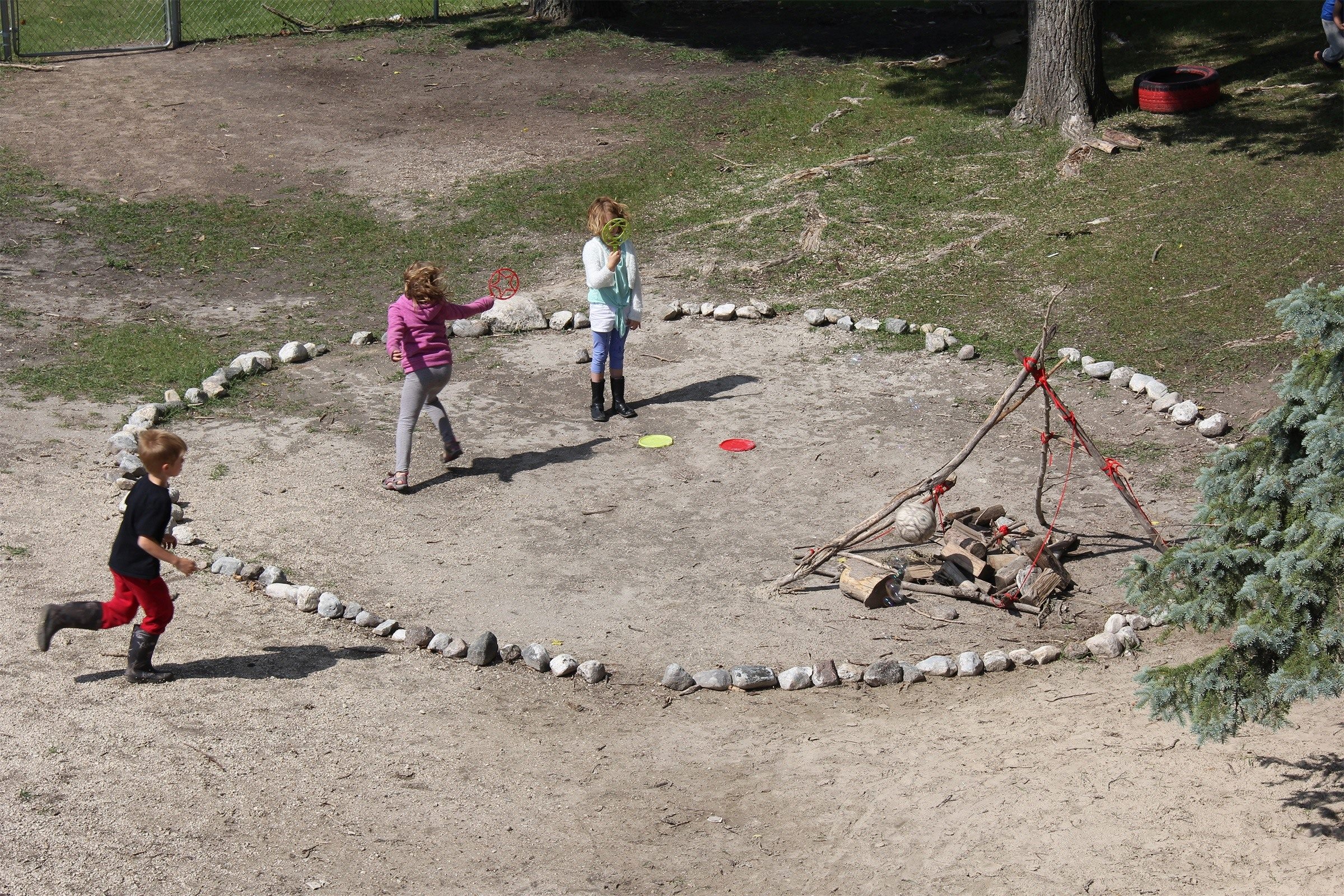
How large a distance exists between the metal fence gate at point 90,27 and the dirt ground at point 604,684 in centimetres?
921

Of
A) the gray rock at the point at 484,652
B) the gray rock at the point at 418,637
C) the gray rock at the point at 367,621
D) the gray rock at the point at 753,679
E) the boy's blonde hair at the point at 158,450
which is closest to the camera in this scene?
the boy's blonde hair at the point at 158,450

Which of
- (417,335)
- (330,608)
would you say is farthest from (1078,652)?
(417,335)

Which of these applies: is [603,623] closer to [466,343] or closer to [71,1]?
[466,343]

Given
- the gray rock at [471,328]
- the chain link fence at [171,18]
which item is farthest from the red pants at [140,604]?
the chain link fence at [171,18]

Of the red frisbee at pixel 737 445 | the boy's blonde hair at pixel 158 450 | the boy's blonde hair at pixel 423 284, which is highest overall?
the boy's blonde hair at pixel 423 284

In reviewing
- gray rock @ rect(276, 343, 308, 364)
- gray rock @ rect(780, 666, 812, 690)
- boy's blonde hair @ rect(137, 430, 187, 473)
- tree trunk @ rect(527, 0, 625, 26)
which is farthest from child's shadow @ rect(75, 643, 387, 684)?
tree trunk @ rect(527, 0, 625, 26)

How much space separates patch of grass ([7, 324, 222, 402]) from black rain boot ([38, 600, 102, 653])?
4.44 m

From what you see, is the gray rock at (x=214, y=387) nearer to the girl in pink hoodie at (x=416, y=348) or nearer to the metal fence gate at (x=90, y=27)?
the girl in pink hoodie at (x=416, y=348)

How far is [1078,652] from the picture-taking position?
301 inches

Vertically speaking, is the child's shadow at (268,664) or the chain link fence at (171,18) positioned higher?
the chain link fence at (171,18)

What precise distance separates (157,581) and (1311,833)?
5921mm

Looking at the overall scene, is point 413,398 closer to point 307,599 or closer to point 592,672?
point 307,599

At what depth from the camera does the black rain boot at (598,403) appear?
1108cm

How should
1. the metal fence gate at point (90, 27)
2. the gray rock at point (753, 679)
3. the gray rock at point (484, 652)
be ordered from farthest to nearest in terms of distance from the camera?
the metal fence gate at point (90, 27) → the gray rock at point (484, 652) → the gray rock at point (753, 679)
